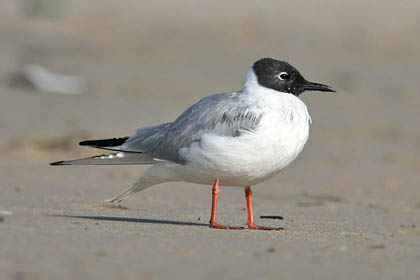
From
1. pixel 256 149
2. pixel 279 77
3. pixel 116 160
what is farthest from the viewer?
pixel 116 160

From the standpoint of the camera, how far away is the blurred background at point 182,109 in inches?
186

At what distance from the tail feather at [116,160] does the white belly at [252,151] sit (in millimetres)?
430

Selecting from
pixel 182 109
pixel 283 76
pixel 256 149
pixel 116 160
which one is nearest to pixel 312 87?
pixel 283 76

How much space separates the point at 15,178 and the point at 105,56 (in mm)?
12094

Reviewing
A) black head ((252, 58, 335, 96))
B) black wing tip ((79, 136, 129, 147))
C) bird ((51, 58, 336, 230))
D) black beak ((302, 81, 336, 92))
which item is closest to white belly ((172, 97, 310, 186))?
bird ((51, 58, 336, 230))

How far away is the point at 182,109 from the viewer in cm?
1424

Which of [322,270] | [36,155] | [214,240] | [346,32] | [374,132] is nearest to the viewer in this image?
[322,270]

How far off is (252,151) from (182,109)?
8588mm

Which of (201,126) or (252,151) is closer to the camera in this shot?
(252,151)

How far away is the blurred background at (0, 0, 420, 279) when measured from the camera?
15.5 feet

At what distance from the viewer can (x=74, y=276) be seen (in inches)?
154

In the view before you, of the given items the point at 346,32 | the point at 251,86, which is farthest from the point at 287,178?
the point at 346,32

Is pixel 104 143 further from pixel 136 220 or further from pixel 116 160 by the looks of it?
pixel 136 220

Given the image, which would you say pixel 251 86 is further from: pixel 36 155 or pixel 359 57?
pixel 359 57
